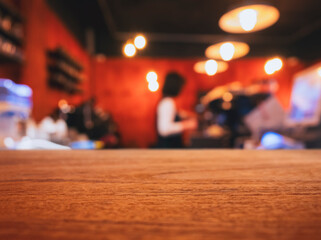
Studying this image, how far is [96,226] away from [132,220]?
0.09 ft

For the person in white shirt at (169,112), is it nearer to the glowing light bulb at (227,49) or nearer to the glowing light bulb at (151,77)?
the glowing light bulb at (227,49)

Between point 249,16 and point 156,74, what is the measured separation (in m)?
4.37

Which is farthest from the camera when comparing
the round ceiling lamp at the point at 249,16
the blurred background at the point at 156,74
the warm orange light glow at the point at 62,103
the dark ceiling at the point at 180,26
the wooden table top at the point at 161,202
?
the dark ceiling at the point at 180,26

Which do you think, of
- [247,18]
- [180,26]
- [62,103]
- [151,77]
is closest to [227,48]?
[247,18]

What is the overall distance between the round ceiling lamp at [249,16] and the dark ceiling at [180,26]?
2.19m

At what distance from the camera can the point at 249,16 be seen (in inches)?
94.7

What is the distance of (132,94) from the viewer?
6578mm

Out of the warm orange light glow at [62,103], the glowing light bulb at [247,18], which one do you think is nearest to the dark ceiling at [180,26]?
the warm orange light glow at [62,103]

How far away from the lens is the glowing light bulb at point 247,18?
234cm

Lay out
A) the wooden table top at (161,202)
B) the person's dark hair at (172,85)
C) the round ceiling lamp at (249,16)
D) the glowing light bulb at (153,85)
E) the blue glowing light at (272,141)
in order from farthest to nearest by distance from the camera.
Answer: the glowing light bulb at (153,85)
the person's dark hair at (172,85)
the round ceiling lamp at (249,16)
the blue glowing light at (272,141)
the wooden table top at (161,202)

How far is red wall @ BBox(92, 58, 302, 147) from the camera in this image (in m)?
6.53

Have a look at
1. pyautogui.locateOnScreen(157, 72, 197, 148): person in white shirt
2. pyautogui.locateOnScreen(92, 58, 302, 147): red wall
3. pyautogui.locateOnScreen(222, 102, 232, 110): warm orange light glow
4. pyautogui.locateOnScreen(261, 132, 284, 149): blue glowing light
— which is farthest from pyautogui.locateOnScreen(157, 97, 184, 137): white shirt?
pyautogui.locateOnScreen(92, 58, 302, 147): red wall

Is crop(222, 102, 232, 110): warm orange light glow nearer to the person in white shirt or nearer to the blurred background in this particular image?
the blurred background

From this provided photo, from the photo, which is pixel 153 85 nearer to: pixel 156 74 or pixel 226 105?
pixel 156 74
